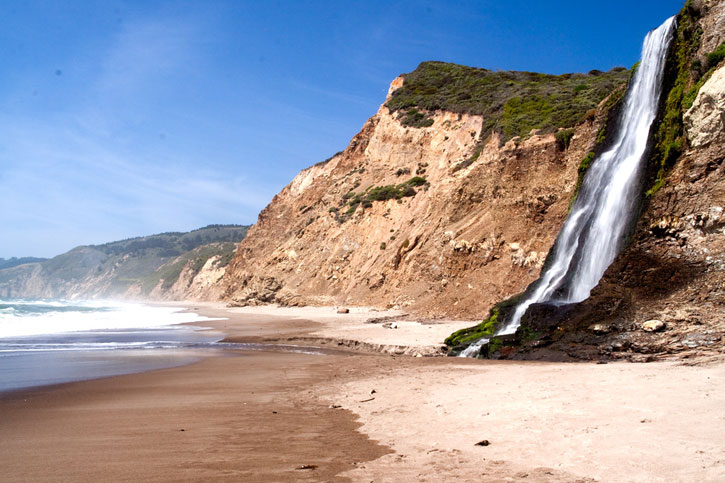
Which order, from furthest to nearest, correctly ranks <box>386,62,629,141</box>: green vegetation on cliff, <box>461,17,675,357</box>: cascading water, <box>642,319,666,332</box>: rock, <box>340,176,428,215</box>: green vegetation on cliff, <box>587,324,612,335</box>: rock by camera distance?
1. <box>340,176,428,215</box>: green vegetation on cliff
2. <box>386,62,629,141</box>: green vegetation on cliff
3. <box>461,17,675,357</box>: cascading water
4. <box>587,324,612,335</box>: rock
5. <box>642,319,666,332</box>: rock

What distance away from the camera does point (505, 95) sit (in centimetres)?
4069

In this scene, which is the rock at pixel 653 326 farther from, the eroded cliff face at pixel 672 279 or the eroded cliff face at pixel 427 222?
the eroded cliff face at pixel 427 222

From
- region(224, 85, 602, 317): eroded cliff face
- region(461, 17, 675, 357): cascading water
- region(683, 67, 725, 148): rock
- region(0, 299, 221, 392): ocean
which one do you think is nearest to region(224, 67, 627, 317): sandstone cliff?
region(224, 85, 602, 317): eroded cliff face

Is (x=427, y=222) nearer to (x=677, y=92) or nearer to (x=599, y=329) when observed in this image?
(x=677, y=92)

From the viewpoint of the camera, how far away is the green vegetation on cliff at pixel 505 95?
103 ft

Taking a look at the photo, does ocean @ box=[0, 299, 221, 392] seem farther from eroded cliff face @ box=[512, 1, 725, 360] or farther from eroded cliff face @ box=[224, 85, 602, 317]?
eroded cliff face @ box=[224, 85, 602, 317]

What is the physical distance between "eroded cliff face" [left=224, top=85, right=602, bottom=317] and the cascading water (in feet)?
11.0

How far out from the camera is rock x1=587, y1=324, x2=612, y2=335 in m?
10.6

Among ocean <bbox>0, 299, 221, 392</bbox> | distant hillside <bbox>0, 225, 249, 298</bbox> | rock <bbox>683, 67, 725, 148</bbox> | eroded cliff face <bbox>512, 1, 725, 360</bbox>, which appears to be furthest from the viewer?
distant hillside <bbox>0, 225, 249, 298</bbox>

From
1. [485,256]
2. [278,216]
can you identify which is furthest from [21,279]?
[485,256]

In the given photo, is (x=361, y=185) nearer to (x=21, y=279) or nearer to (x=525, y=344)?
(x=525, y=344)

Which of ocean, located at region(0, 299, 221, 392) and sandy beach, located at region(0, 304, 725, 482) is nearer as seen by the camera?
sandy beach, located at region(0, 304, 725, 482)

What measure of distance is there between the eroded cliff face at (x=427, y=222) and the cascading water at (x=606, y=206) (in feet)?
11.0

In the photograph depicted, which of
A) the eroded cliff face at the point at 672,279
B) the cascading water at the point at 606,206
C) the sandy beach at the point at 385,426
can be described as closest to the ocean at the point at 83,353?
the sandy beach at the point at 385,426
